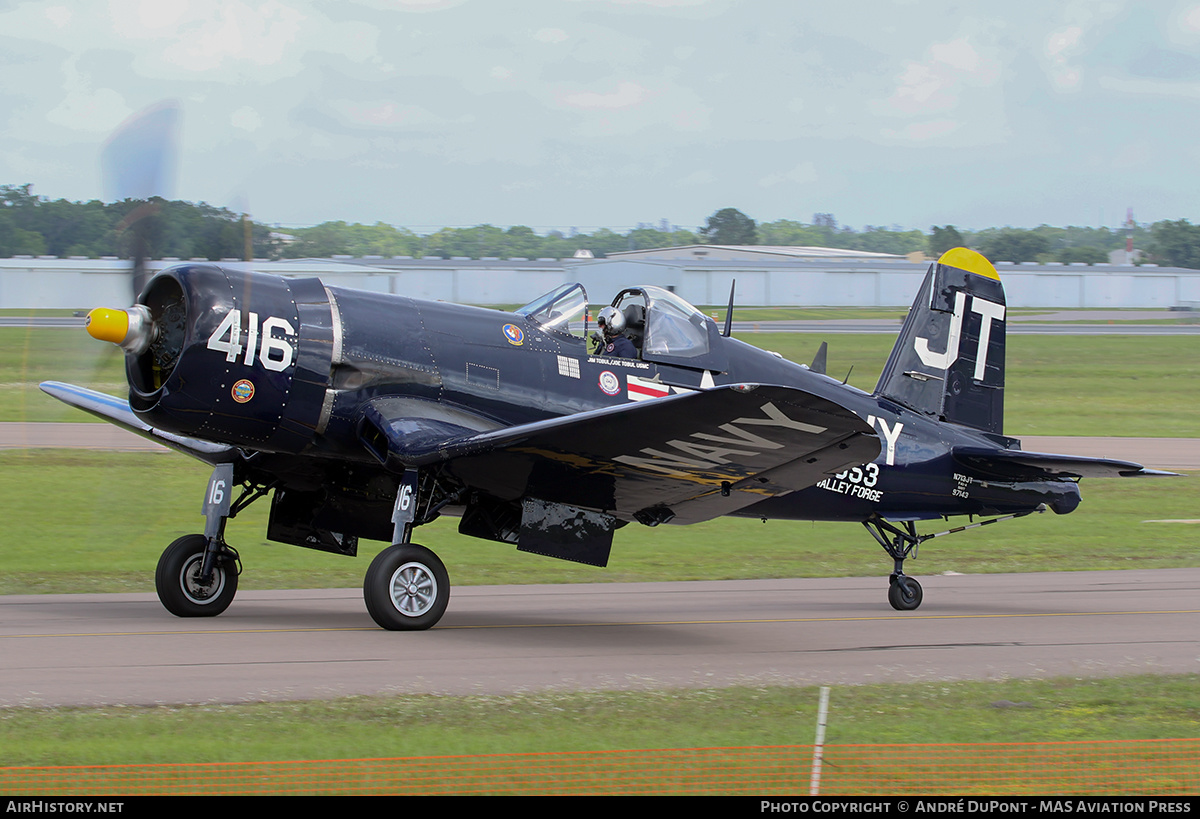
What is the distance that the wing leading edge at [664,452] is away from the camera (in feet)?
26.1

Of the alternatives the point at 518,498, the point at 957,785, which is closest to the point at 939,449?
the point at 518,498

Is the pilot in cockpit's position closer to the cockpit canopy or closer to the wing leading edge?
the cockpit canopy

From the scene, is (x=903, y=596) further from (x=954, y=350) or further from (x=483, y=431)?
(x=483, y=431)

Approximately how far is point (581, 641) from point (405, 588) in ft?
4.83

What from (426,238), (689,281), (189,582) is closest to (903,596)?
(189,582)

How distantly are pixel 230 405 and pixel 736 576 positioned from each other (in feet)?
23.8

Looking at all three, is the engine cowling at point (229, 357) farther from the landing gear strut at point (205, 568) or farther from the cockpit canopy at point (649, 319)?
the cockpit canopy at point (649, 319)

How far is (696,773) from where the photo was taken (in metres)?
5.87

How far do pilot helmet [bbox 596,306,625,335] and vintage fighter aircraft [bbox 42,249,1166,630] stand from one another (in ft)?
0.37

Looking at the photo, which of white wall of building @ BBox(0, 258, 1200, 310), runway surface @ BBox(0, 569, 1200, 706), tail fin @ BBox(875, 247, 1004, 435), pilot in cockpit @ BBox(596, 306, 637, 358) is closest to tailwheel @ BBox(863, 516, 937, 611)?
runway surface @ BBox(0, 569, 1200, 706)

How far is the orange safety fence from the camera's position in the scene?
17.9 feet

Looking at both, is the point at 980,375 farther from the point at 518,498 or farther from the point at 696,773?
the point at 696,773

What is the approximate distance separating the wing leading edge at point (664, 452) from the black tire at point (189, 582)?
1.98 metres

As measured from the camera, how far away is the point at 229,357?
29.3 feet
